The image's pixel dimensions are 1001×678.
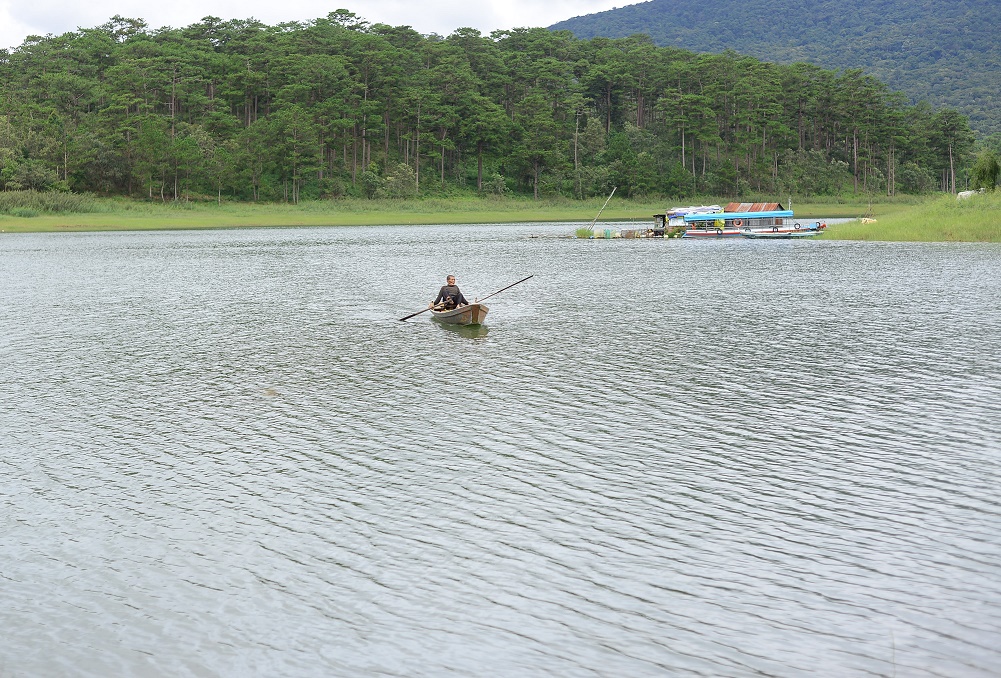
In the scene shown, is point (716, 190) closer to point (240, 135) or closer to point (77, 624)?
point (240, 135)

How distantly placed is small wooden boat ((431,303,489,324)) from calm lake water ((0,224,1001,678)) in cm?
104

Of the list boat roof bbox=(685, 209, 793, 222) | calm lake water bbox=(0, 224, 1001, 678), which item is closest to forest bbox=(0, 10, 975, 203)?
boat roof bbox=(685, 209, 793, 222)

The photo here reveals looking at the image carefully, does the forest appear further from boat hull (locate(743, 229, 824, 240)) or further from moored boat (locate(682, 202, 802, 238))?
boat hull (locate(743, 229, 824, 240))

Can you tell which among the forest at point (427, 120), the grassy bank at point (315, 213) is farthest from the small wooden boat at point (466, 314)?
the forest at point (427, 120)

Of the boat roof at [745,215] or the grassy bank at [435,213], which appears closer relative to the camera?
the grassy bank at [435,213]

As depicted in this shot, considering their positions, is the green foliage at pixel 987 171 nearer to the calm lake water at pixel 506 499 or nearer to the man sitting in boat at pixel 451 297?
the calm lake water at pixel 506 499

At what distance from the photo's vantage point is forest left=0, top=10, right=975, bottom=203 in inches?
5517

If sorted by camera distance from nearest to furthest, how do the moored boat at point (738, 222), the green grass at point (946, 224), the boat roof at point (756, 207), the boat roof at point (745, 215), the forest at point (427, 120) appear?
the green grass at point (946, 224) → the moored boat at point (738, 222) → the boat roof at point (745, 215) → the boat roof at point (756, 207) → the forest at point (427, 120)

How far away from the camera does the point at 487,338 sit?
35.9 m

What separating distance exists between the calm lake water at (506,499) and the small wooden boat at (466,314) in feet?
3.40

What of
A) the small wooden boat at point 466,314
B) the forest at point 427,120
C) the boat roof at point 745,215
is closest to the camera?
the small wooden boat at point 466,314

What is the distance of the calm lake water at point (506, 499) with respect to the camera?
38.2 feet

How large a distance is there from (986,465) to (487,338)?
66.3 feet

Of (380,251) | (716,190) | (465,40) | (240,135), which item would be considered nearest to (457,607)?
(380,251)
